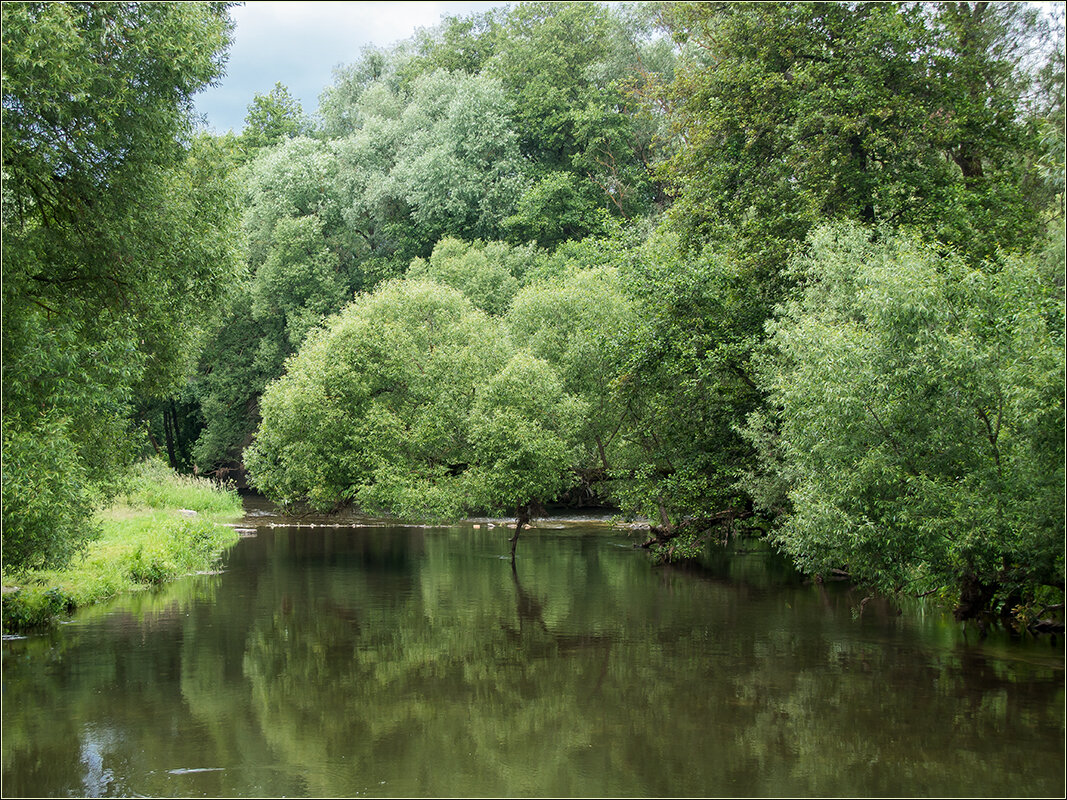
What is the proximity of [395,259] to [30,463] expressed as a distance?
44.9 metres

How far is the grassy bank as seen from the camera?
20500 mm

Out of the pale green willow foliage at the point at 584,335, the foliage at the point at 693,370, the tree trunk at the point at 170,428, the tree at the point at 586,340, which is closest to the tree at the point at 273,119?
the tree trunk at the point at 170,428

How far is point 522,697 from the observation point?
53.2ft

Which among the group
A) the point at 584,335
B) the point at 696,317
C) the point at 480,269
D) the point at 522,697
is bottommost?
the point at 522,697

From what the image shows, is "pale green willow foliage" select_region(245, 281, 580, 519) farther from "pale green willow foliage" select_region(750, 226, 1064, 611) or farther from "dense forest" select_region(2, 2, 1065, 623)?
"pale green willow foliage" select_region(750, 226, 1064, 611)

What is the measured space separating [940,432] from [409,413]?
76.3ft

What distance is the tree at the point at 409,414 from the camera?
32562mm

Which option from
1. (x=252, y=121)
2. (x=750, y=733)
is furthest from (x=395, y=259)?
(x=750, y=733)

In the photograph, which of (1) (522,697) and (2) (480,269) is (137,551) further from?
(2) (480,269)

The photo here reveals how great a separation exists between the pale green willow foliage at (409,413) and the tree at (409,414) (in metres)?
0.05

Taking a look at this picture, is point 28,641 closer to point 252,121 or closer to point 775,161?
point 775,161

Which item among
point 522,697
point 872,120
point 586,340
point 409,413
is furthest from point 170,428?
point 522,697

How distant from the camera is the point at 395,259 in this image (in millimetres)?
58969

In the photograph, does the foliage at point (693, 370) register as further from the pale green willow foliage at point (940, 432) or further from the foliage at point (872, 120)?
the pale green willow foliage at point (940, 432)
